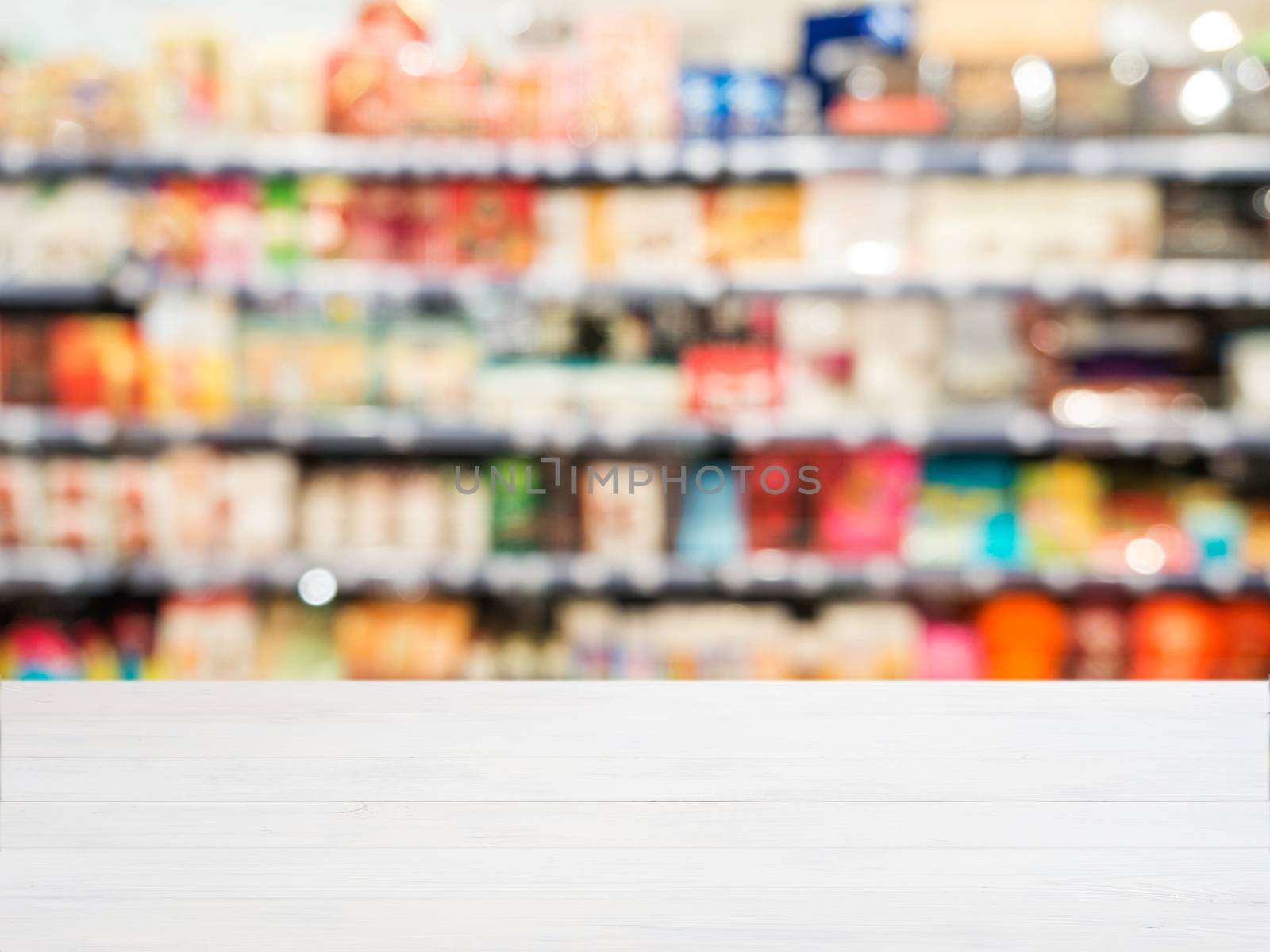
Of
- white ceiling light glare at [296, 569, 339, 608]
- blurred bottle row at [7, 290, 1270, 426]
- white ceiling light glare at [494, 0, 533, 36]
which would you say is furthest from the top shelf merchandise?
white ceiling light glare at [296, 569, 339, 608]

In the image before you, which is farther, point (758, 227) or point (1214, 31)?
point (1214, 31)

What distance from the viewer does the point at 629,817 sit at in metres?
0.71

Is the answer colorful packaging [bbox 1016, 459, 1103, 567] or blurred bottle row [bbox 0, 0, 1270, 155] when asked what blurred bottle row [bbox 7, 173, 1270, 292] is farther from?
colorful packaging [bbox 1016, 459, 1103, 567]

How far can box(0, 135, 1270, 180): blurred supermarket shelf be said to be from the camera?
243 cm

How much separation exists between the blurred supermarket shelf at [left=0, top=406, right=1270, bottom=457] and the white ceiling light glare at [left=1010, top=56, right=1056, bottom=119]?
2.69ft

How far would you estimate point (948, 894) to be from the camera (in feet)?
1.99

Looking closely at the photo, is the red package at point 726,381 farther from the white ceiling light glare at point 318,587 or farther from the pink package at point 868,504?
the white ceiling light glare at point 318,587

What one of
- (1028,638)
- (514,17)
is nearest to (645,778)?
(1028,638)

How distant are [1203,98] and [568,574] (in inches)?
86.7

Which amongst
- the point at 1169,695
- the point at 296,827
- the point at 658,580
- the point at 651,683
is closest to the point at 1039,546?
the point at 658,580

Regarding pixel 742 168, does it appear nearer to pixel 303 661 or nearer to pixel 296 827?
pixel 303 661

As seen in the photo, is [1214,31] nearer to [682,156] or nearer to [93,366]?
[682,156]

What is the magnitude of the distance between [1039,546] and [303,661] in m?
2.19

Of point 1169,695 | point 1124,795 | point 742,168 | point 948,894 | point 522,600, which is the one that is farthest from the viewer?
point 522,600
